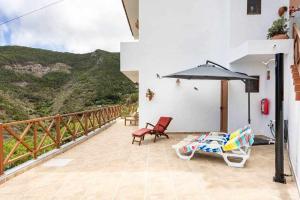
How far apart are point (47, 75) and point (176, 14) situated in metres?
33.1

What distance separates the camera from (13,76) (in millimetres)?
32875

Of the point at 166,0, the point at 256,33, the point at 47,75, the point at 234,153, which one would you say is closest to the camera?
the point at 234,153

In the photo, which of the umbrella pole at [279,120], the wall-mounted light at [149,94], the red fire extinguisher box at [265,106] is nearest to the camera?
the umbrella pole at [279,120]

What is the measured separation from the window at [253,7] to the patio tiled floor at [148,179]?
5229mm

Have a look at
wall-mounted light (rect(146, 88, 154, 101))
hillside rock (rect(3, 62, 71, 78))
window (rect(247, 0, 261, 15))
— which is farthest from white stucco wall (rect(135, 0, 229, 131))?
hillside rock (rect(3, 62, 71, 78))

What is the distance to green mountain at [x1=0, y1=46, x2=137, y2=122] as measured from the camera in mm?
30516

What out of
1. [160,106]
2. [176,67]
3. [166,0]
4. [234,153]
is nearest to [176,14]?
[166,0]

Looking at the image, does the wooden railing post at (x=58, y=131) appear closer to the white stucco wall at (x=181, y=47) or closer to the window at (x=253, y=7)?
the white stucco wall at (x=181, y=47)

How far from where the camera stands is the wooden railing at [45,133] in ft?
17.7

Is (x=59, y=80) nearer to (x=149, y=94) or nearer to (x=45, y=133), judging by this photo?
(x=149, y=94)

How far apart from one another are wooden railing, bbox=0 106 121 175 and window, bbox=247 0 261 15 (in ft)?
24.2

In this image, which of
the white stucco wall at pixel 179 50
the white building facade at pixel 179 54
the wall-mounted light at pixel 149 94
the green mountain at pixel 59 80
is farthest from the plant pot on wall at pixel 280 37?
the green mountain at pixel 59 80

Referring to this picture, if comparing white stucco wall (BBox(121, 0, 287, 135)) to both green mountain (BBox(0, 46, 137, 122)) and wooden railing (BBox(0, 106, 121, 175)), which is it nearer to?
wooden railing (BBox(0, 106, 121, 175))

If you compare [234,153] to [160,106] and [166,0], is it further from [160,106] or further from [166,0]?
[166,0]
